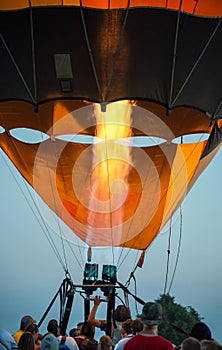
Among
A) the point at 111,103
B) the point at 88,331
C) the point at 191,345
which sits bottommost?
the point at 191,345

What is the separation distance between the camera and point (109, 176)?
12.8 meters

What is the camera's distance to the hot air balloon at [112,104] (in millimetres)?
8578

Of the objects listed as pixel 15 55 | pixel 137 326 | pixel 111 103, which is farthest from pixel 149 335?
pixel 111 103

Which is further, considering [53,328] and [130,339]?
[53,328]

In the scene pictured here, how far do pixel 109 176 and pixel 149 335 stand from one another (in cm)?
786

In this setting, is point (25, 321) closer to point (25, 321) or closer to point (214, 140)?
point (25, 321)

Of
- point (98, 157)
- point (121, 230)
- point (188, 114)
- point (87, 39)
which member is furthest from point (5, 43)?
point (121, 230)

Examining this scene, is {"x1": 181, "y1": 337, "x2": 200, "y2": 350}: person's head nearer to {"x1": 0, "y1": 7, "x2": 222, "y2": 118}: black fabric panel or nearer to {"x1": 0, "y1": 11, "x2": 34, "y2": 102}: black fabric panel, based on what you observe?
{"x1": 0, "y1": 7, "x2": 222, "y2": 118}: black fabric panel

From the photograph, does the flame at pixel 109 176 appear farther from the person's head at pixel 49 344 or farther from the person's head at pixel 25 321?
the person's head at pixel 49 344

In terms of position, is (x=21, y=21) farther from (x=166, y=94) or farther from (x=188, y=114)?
(x=188, y=114)

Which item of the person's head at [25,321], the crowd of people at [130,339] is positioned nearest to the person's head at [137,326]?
the crowd of people at [130,339]

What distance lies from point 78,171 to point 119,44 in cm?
502

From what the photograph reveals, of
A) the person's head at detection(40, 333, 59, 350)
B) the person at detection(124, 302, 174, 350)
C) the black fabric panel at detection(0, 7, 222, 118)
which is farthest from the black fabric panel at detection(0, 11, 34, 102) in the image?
the person at detection(124, 302, 174, 350)

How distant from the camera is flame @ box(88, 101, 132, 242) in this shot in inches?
484
